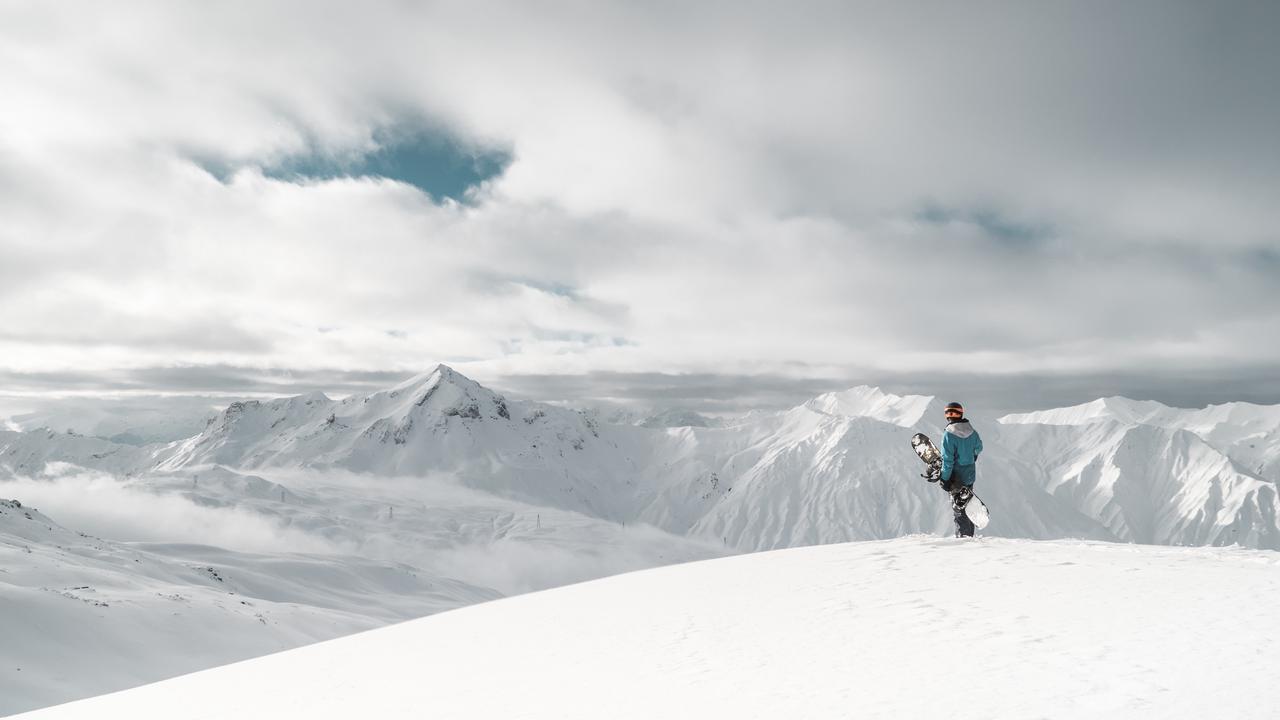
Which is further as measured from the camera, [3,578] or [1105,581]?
[3,578]

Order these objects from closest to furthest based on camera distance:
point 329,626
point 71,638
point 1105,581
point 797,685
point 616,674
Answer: point 797,685, point 616,674, point 1105,581, point 71,638, point 329,626

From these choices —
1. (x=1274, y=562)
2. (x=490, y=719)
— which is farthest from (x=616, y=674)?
(x=1274, y=562)

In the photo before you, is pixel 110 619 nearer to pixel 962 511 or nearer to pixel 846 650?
pixel 962 511

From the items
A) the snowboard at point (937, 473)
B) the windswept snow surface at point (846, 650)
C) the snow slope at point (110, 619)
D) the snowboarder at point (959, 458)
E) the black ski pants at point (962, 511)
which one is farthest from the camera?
the snow slope at point (110, 619)

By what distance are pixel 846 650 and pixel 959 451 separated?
9016 mm

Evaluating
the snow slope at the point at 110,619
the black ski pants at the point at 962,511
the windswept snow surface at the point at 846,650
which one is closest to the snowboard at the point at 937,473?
the black ski pants at the point at 962,511

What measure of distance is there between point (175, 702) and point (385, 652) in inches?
114

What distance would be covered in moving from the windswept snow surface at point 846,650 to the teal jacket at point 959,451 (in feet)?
7.69

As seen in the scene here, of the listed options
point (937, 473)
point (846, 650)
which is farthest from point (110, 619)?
point (846, 650)

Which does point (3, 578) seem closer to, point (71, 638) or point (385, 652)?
point (71, 638)

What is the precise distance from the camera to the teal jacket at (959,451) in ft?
47.8

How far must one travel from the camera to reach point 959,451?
14.7 metres

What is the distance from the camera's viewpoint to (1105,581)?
863 cm

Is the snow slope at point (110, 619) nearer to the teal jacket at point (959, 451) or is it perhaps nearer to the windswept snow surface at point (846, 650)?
the windswept snow surface at point (846, 650)
